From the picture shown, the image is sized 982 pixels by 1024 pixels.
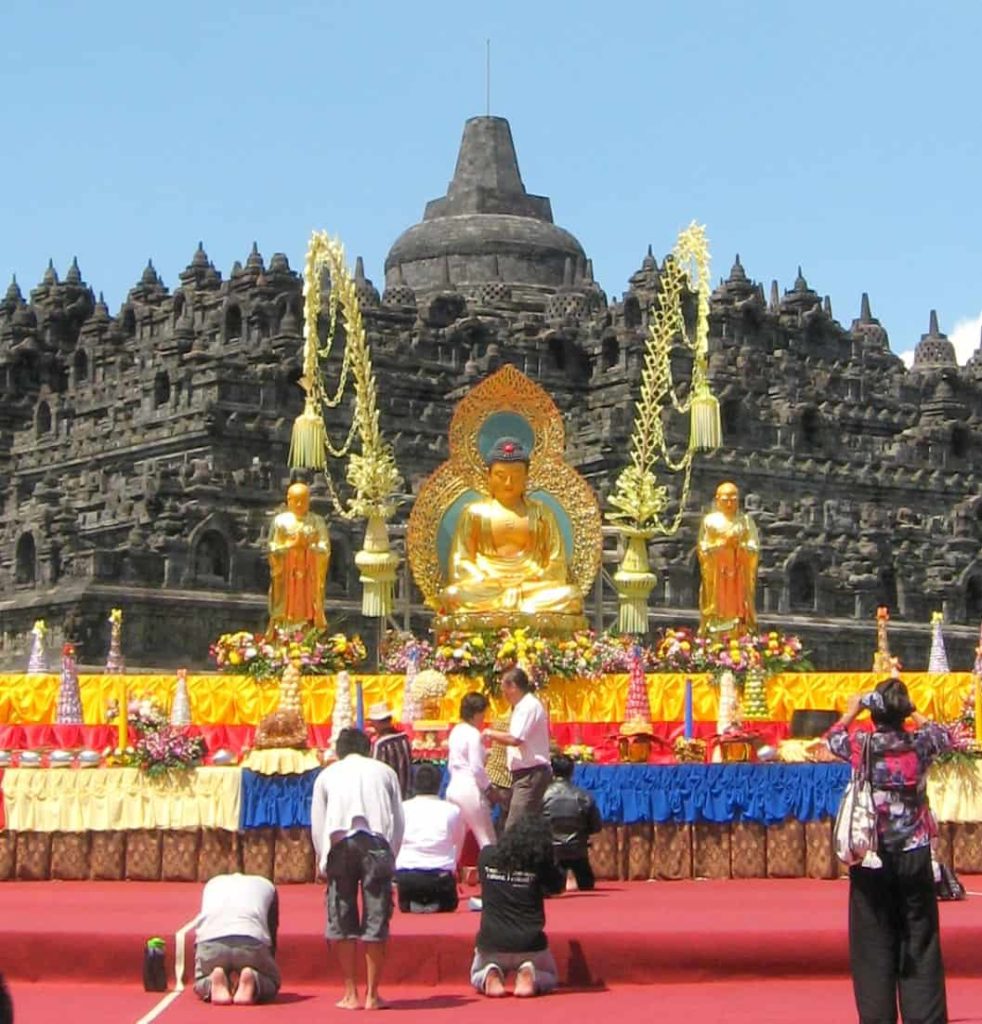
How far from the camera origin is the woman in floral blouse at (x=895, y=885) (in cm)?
1232

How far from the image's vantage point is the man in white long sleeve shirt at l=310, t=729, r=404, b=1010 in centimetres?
1421

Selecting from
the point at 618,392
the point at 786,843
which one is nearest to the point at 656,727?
the point at 786,843

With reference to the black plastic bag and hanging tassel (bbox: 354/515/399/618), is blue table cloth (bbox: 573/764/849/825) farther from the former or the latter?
hanging tassel (bbox: 354/515/399/618)

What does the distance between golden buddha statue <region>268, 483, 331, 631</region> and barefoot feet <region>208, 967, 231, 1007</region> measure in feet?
54.0

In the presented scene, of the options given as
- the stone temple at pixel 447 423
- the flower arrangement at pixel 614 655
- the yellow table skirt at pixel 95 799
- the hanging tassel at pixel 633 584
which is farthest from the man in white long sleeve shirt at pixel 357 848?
the stone temple at pixel 447 423

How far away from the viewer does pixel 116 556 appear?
1825 inches

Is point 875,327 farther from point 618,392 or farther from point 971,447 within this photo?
point 618,392

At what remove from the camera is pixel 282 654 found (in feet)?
93.7

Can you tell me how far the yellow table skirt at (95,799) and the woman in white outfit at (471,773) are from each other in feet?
10.7

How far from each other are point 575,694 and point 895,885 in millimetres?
14600

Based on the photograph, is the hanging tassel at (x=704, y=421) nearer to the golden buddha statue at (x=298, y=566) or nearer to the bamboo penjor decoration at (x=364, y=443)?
the bamboo penjor decoration at (x=364, y=443)

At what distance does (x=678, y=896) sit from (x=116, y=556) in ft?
95.9

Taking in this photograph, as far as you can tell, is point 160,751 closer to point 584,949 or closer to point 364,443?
point 584,949

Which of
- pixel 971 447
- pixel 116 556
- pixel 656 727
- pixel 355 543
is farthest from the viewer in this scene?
pixel 971 447
